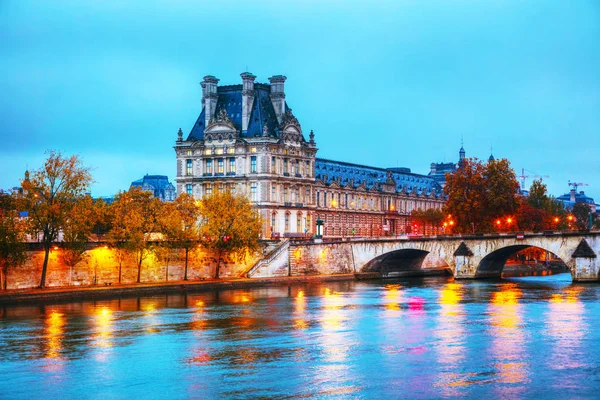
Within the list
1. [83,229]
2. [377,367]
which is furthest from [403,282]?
[377,367]

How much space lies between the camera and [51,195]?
78.9 meters

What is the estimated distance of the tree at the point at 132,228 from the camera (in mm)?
85312

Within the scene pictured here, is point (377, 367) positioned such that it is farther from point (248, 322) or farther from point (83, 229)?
point (83, 229)

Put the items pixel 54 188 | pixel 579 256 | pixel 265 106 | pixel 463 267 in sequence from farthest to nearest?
A: pixel 265 106
pixel 463 267
pixel 579 256
pixel 54 188

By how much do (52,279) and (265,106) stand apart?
47925mm

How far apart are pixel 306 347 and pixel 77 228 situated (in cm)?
3497

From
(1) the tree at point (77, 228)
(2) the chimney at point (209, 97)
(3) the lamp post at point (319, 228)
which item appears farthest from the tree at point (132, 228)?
(2) the chimney at point (209, 97)

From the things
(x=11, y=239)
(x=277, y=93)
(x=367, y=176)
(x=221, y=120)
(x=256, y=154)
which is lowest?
(x=11, y=239)

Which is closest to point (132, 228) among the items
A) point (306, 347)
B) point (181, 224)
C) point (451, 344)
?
point (181, 224)

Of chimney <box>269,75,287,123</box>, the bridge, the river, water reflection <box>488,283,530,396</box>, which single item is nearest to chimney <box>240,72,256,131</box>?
chimney <box>269,75,287,123</box>

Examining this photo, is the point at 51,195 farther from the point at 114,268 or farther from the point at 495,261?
the point at 495,261

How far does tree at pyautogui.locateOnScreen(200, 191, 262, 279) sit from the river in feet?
58.2

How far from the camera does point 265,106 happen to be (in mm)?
122500

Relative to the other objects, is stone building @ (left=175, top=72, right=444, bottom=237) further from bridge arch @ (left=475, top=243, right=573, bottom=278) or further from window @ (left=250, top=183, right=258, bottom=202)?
bridge arch @ (left=475, top=243, right=573, bottom=278)
